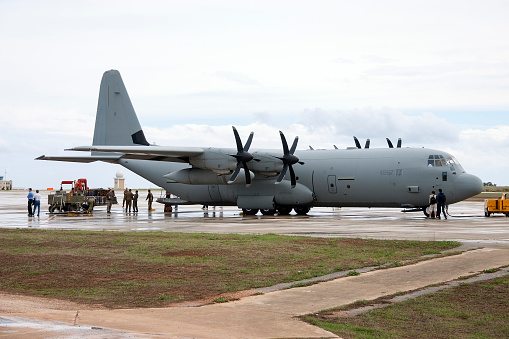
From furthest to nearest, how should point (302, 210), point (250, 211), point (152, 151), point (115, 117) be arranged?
point (115, 117) < point (302, 210) < point (250, 211) < point (152, 151)

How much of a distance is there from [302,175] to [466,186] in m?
9.19

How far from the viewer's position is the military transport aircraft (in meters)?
33.7

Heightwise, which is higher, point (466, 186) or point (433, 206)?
point (466, 186)

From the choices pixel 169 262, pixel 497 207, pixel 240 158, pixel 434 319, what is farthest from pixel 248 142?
pixel 434 319

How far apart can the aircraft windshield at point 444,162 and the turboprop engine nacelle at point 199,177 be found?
32.3 ft

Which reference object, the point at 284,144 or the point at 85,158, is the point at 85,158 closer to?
the point at 85,158

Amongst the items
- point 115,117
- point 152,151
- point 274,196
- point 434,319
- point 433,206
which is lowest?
point 434,319

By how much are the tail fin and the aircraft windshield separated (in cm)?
1897

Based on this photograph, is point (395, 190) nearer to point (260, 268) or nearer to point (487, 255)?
point (487, 255)

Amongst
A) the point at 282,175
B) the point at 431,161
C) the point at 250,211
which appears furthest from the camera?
the point at 250,211

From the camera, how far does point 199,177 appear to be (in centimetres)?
3731

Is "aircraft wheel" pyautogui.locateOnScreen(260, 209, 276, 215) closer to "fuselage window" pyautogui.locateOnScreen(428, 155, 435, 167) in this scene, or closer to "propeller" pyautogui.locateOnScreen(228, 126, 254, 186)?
"propeller" pyautogui.locateOnScreen(228, 126, 254, 186)

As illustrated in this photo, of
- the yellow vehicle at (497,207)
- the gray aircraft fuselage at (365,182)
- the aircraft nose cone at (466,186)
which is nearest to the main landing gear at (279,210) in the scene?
the gray aircraft fuselage at (365,182)

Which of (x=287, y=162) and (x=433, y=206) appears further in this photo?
(x=287, y=162)
